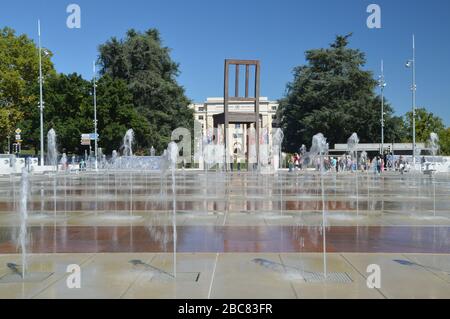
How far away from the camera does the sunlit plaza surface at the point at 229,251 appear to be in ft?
17.5

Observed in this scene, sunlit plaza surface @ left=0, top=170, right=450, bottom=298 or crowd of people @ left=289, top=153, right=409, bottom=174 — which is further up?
crowd of people @ left=289, top=153, right=409, bottom=174

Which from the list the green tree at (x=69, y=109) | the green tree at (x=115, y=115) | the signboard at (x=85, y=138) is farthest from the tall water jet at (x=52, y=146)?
the green tree at (x=115, y=115)

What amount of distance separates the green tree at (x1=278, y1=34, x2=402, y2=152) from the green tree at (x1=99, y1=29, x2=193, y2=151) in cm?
1413

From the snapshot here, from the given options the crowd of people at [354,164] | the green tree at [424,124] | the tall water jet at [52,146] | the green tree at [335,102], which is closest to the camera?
the crowd of people at [354,164]

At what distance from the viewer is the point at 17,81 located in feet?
187

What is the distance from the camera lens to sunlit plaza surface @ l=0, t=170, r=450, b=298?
5320 mm

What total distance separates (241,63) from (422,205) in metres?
26.2

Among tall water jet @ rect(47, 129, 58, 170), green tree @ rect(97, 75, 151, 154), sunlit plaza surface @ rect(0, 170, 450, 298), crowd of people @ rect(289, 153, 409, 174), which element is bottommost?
sunlit plaza surface @ rect(0, 170, 450, 298)

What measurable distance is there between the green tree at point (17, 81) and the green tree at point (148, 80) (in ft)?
26.7

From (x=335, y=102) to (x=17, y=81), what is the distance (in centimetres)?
3561

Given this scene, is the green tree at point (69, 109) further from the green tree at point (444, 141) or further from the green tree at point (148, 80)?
the green tree at point (444, 141)

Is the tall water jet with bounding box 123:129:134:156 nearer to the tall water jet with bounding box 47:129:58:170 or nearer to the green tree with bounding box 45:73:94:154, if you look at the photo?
the green tree with bounding box 45:73:94:154

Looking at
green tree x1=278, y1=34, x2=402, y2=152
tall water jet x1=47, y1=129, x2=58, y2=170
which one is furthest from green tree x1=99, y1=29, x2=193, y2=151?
green tree x1=278, y1=34, x2=402, y2=152

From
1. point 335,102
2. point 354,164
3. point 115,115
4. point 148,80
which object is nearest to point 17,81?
point 115,115
